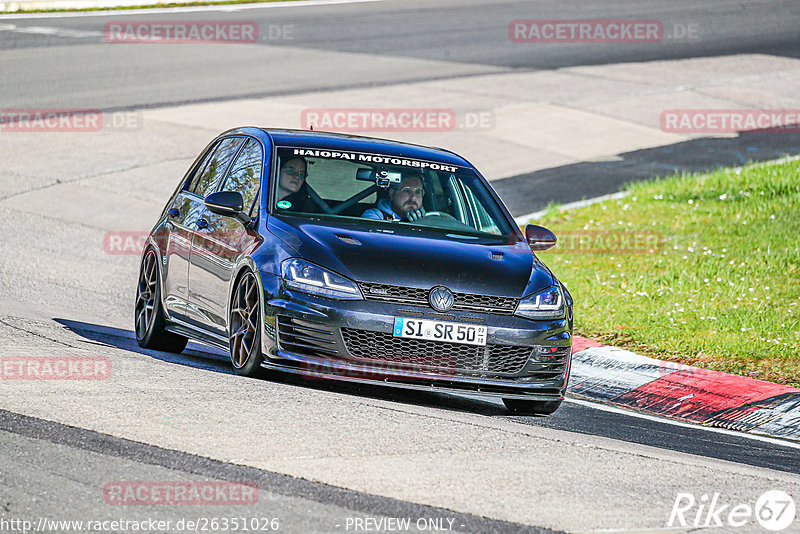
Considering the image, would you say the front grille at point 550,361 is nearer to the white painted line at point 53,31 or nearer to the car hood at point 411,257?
the car hood at point 411,257

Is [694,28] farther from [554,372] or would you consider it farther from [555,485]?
[555,485]

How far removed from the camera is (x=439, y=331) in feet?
24.6

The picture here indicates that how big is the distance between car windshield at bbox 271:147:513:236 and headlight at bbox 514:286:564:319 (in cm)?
89

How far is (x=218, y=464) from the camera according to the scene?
564 cm

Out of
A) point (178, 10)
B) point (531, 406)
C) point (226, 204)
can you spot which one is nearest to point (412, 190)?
point (226, 204)

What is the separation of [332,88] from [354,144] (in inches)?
554

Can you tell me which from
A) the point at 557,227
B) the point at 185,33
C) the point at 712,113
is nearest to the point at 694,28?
the point at 712,113

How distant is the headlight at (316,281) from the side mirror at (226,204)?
2.78 ft

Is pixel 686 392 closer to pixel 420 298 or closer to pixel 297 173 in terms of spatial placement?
pixel 420 298

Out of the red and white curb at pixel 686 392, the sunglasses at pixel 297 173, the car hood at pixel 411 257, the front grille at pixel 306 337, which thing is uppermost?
the sunglasses at pixel 297 173

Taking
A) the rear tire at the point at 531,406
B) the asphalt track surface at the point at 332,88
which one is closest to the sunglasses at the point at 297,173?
the asphalt track surface at the point at 332,88

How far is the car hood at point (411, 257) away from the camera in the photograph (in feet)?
24.8

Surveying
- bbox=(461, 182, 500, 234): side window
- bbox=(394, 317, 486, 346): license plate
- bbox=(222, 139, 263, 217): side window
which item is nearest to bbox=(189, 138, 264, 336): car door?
bbox=(222, 139, 263, 217): side window

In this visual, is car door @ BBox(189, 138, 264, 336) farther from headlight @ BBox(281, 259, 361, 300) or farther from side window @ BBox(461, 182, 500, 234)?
side window @ BBox(461, 182, 500, 234)
